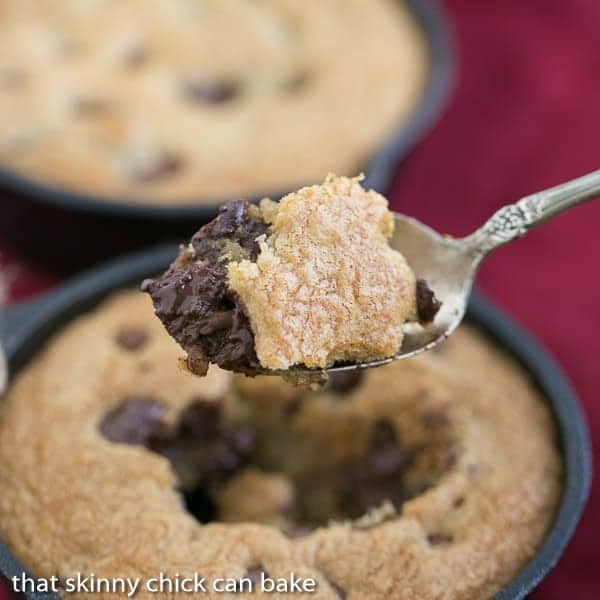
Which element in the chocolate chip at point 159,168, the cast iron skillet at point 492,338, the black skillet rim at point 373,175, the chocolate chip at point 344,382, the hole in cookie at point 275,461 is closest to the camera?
the cast iron skillet at point 492,338

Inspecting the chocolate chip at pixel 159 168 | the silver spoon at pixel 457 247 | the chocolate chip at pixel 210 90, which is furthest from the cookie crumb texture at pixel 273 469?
the chocolate chip at pixel 210 90

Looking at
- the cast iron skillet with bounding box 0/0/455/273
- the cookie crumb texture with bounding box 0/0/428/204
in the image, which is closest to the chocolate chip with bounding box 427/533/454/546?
the cast iron skillet with bounding box 0/0/455/273

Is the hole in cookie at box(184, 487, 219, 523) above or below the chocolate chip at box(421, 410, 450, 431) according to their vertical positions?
below

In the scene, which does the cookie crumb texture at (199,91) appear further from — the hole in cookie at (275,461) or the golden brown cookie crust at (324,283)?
the golden brown cookie crust at (324,283)

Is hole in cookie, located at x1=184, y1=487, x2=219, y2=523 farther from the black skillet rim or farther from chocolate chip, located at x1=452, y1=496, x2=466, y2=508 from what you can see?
the black skillet rim

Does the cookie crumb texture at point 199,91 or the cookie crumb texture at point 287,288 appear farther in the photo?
the cookie crumb texture at point 199,91

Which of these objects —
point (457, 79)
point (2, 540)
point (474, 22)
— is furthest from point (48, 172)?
point (474, 22)
